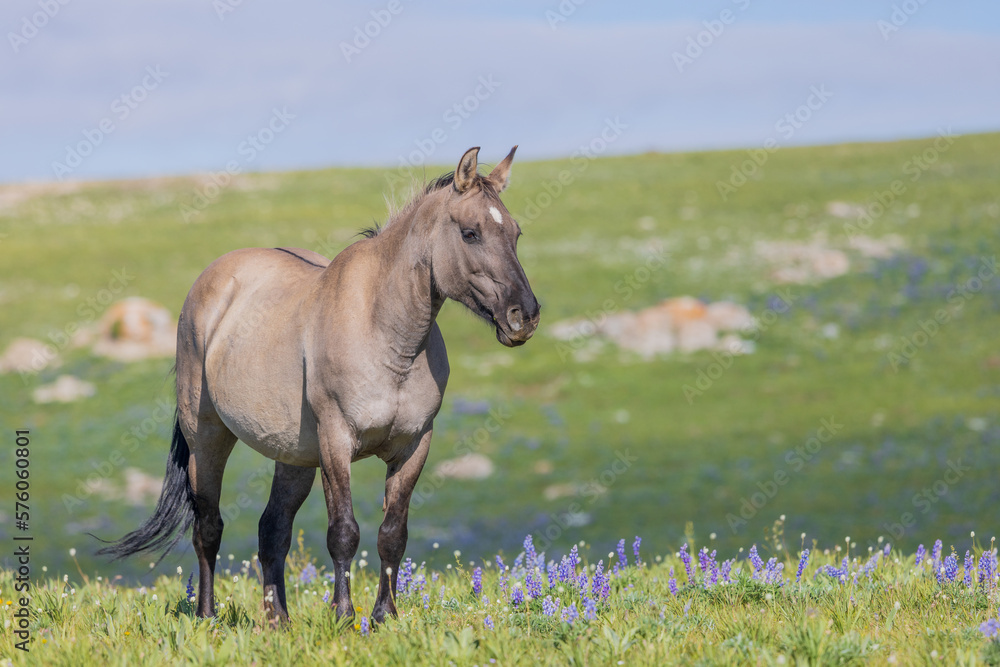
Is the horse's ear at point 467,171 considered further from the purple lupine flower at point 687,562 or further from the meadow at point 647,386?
the meadow at point 647,386

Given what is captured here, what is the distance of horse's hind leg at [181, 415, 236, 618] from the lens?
27.3 ft

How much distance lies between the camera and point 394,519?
6836 millimetres

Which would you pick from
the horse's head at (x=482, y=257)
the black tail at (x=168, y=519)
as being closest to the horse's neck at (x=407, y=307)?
the horse's head at (x=482, y=257)

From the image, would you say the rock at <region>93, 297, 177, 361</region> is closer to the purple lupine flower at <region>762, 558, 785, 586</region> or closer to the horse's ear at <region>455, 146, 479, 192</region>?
the horse's ear at <region>455, 146, 479, 192</region>

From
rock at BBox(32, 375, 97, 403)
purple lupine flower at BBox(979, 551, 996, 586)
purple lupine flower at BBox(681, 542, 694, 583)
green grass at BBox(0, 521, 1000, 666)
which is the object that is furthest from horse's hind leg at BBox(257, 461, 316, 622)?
rock at BBox(32, 375, 97, 403)

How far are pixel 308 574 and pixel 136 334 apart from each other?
115 feet

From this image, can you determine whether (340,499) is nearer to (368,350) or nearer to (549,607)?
(368,350)

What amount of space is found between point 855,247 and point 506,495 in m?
27.5

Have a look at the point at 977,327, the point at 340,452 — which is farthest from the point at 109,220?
the point at 340,452

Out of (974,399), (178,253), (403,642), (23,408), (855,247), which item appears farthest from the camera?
(178,253)

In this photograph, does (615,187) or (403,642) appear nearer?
(403,642)

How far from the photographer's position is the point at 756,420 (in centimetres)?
3266

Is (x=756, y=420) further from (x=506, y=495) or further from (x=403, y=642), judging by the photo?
(x=403, y=642)

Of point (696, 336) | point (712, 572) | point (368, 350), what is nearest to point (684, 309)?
point (696, 336)
